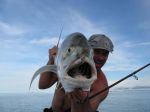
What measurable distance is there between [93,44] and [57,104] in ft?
4.75

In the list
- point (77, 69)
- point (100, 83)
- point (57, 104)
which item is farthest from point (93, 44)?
point (77, 69)

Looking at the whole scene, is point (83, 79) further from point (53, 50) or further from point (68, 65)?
point (53, 50)

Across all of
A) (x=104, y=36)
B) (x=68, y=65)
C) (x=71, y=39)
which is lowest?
(x=68, y=65)

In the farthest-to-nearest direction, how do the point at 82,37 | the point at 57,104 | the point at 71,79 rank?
1. the point at 57,104
2. the point at 82,37
3. the point at 71,79

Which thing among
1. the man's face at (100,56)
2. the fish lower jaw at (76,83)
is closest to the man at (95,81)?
the man's face at (100,56)

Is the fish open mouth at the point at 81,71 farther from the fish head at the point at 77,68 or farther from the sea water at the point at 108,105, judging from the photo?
the sea water at the point at 108,105

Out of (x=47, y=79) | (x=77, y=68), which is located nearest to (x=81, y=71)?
(x=77, y=68)

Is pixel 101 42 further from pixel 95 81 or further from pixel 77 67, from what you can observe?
pixel 77 67

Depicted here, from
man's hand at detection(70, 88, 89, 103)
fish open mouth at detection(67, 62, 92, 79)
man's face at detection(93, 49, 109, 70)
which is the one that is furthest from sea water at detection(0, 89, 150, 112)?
fish open mouth at detection(67, 62, 92, 79)

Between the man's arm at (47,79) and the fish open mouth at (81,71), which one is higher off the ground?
the man's arm at (47,79)

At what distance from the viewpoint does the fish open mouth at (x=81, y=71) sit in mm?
3686

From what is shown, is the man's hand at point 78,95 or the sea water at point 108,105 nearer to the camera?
the man's hand at point 78,95

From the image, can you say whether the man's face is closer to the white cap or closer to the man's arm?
the white cap

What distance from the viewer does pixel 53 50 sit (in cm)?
581
